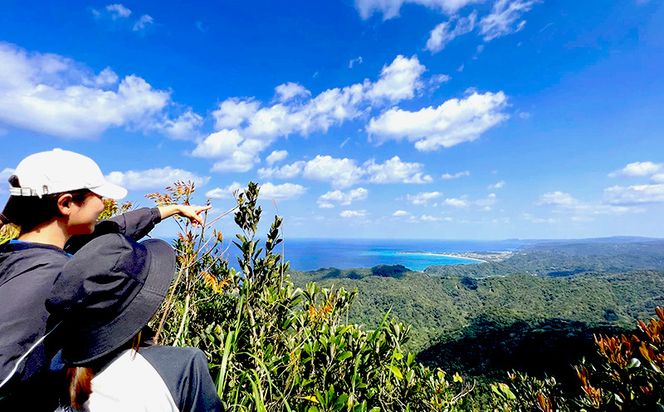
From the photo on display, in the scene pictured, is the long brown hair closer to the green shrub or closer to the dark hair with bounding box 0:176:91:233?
the dark hair with bounding box 0:176:91:233

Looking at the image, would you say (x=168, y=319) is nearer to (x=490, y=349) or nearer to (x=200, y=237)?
(x=200, y=237)

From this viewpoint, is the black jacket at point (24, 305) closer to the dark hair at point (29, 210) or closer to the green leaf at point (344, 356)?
the dark hair at point (29, 210)

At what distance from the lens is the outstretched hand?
249cm

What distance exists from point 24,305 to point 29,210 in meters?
0.57

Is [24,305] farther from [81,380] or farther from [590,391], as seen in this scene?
[590,391]

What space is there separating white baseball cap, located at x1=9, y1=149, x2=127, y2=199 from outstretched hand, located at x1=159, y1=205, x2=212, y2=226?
813mm

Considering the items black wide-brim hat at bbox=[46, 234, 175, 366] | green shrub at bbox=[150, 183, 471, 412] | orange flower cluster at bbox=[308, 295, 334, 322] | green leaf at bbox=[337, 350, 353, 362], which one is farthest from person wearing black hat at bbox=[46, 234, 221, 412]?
orange flower cluster at bbox=[308, 295, 334, 322]

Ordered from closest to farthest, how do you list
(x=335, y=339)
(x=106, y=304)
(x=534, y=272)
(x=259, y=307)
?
(x=106, y=304)
(x=335, y=339)
(x=259, y=307)
(x=534, y=272)

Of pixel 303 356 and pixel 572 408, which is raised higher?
pixel 303 356

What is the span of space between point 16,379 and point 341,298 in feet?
7.06

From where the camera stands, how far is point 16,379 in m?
1.15

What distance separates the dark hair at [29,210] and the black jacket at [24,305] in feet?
0.56

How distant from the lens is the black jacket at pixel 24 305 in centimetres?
116

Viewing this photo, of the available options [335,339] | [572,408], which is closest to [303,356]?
[335,339]
